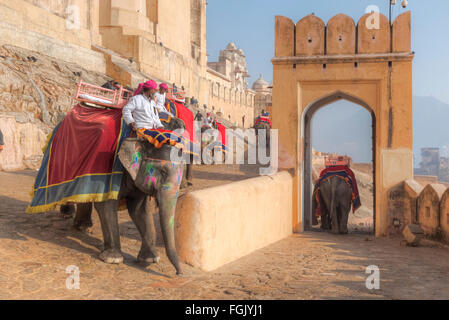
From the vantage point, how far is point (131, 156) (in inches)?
209

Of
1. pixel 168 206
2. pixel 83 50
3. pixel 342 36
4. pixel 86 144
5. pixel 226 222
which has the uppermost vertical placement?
pixel 83 50

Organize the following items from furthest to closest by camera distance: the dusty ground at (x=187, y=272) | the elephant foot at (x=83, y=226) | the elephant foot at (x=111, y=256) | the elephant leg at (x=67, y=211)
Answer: the elephant leg at (x=67, y=211), the elephant foot at (x=83, y=226), the elephant foot at (x=111, y=256), the dusty ground at (x=187, y=272)

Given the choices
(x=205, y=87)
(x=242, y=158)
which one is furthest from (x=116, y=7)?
(x=242, y=158)

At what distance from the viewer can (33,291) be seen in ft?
14.4

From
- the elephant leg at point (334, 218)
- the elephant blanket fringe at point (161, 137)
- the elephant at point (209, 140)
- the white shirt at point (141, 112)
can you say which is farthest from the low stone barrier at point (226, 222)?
the elephant at point (209, 140)

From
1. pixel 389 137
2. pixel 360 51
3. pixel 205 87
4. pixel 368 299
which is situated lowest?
Answer: pixel 368 299

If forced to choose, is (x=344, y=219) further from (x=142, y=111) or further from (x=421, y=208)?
(x=142, y=111)

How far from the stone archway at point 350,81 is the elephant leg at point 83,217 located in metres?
5.25

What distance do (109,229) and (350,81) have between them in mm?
7052

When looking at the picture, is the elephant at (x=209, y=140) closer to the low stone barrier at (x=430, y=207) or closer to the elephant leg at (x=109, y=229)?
the low stone barrier at (x=430, y=207)

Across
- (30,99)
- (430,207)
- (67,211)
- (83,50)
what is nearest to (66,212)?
(67,211)

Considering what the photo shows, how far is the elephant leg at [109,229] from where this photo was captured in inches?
220

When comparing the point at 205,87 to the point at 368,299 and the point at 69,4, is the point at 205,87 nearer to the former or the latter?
the point at 69,4
